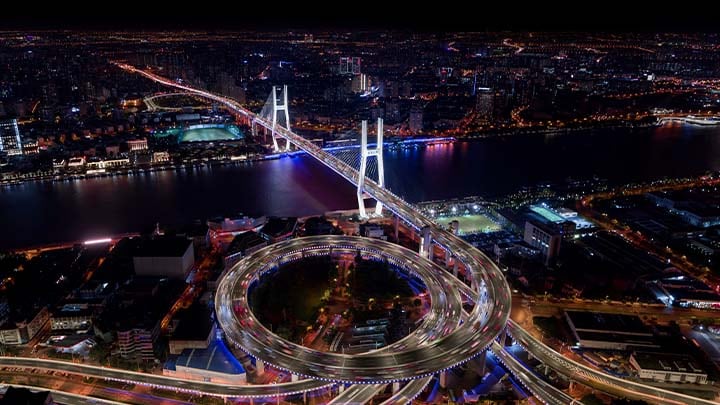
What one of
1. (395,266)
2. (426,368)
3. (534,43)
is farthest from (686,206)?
(534,43)

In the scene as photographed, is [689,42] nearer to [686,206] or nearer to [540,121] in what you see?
[540,121]

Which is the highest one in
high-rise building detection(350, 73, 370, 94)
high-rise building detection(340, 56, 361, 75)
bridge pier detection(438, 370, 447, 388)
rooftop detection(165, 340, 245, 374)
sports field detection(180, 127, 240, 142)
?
high-rise building detection(340, 56, 361, 75)

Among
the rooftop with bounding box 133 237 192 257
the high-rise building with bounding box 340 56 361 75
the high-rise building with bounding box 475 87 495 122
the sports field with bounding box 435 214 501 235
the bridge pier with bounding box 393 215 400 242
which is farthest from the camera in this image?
the high-rise building with bounding box 340 56 361 75

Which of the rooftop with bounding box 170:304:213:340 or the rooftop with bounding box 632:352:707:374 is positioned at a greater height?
the rooftop with bounding box 170:304:213:340

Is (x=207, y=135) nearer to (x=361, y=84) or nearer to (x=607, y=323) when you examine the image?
(x=361, y=84)

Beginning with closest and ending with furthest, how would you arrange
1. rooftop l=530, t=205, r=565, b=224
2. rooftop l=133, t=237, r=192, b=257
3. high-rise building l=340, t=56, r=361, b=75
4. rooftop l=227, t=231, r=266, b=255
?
rooftop l=133, t=237, r=192, b=257
rooftop l=227, t=231, r=266, b=255
rooftop l=530, t=205, r=565, b=224
high-rise building l=340, t=56, r=361, b=75

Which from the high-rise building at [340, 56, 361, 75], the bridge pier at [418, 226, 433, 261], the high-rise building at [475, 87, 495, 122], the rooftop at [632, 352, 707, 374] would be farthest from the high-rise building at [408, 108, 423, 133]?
the rooftop at [632, 352, 707, 374]

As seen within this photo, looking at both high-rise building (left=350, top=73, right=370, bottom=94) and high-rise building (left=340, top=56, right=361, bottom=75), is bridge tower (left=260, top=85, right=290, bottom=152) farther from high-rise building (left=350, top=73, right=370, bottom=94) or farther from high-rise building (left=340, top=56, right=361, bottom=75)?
high-rise building (left=340, top=56, right=361, bottom=75)
